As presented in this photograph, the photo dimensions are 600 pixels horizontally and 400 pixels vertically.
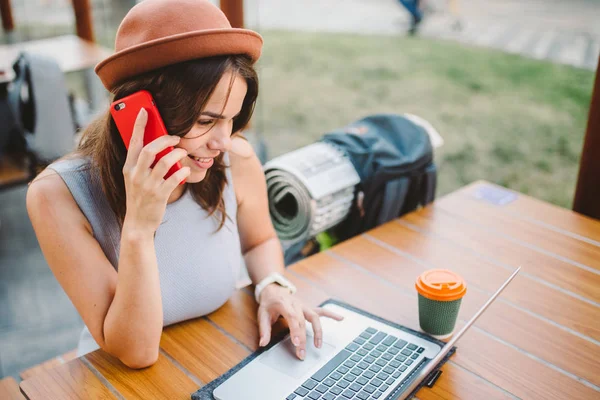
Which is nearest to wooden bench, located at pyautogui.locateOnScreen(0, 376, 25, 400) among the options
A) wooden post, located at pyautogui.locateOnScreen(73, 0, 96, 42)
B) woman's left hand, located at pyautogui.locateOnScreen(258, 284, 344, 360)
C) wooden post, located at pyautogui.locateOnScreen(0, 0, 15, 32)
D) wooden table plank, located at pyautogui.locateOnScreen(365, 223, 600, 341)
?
woman's left hand, located at pyautogui.locateOnScreen(258, 284, 344, 360)

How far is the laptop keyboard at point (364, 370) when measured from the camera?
1.05m

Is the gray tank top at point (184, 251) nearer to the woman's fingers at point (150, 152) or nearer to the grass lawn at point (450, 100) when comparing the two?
the woman's fingers at point (150, 152)

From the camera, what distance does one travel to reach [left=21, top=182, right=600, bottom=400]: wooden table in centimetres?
111

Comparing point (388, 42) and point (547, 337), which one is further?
point (388, 42)

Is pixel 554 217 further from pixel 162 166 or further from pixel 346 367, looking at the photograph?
pixel 162 166

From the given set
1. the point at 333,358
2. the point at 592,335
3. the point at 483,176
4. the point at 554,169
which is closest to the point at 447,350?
the point at 333,358

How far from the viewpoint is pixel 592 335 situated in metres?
1.27

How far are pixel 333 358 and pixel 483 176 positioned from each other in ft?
10.5

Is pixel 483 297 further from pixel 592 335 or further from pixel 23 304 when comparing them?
pixel 23 304

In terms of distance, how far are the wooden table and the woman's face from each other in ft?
1.23

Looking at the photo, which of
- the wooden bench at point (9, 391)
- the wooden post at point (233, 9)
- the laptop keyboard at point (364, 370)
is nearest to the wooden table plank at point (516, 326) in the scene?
the laptop keyboard at point (364, 370)

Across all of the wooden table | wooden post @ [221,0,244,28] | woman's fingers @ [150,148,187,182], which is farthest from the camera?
wooden post @ [221,0,244,28]

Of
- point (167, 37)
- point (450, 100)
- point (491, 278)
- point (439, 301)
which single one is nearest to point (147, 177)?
point (167, 37)

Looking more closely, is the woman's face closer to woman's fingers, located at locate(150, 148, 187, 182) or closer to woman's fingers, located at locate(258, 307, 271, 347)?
woman's fingers, located at locate(150, 148, 187, 182)
